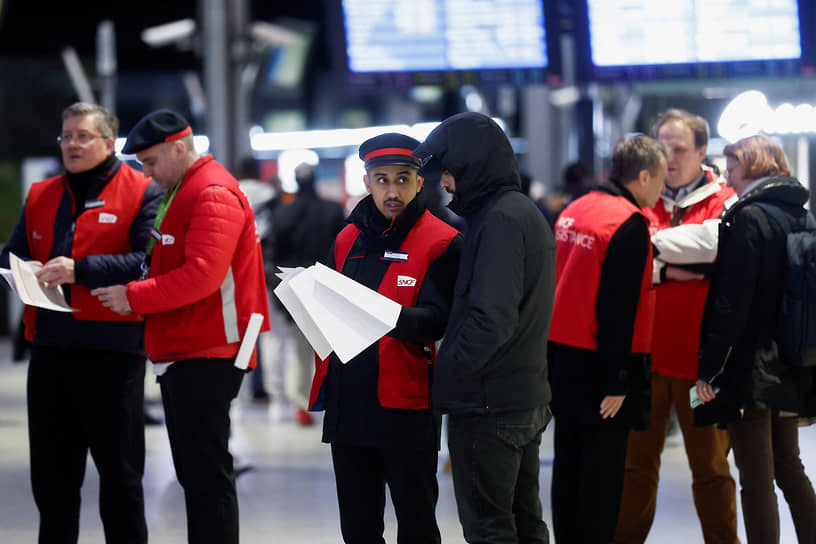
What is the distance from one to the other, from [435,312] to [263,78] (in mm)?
27147

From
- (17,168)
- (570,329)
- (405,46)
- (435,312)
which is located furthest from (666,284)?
(17,168)

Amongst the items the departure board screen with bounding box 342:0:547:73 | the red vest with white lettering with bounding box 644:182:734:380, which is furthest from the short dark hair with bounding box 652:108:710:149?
the departure board screen with bounding box 342:0:547:73

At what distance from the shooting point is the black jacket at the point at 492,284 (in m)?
2.98

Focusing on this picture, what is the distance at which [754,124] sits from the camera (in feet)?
18.2

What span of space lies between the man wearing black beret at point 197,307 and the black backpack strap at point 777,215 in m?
1.82

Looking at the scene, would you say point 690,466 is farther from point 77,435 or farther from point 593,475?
point 77,435

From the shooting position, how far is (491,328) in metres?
2.96

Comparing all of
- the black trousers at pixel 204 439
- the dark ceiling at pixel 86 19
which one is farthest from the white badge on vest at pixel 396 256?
the dark ceiling at pixel 86 19

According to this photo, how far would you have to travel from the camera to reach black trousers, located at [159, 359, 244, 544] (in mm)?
3676

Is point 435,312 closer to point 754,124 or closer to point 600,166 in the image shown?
point 754,124

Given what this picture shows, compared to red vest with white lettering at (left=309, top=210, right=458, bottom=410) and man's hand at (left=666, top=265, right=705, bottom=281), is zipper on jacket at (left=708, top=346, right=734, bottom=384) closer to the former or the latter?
man's hand at (left=666, top=265, right=705, bottom=281)

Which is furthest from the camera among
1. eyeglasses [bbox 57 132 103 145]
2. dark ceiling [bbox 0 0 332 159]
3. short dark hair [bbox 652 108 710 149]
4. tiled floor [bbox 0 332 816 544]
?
dark ceiling [bbox 0 0 332 159]

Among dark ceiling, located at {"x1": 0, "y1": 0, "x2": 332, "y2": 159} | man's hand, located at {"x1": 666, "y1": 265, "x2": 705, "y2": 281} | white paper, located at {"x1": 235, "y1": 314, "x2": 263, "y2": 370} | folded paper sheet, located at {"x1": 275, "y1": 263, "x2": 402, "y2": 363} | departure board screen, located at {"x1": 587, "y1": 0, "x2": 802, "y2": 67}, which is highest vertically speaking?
dark ceiling, located at {"x1": 0, "y1": 0, "x2": 332, "y2": 159}

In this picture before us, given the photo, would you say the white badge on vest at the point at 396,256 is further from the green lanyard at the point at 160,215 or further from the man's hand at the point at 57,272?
the man's hand at the point at 57,272
